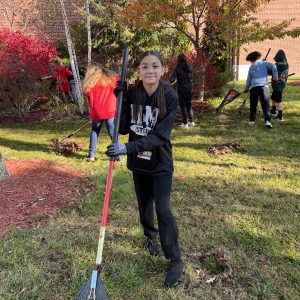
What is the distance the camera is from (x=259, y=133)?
26.7 feet

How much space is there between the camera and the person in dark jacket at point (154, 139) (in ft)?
9.12

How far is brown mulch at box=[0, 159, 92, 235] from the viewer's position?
426 cm

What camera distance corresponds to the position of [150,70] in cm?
279

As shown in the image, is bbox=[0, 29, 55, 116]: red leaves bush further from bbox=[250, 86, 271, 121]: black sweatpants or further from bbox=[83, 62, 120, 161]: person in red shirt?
bbox=[250, 86, 271, 121]: black sweatpants

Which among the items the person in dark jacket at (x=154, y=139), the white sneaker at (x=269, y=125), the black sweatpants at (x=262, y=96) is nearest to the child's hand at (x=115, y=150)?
the person in dark jacket at (x=154, y=139)

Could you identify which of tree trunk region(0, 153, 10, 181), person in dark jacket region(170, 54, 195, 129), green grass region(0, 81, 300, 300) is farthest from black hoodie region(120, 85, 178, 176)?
person in dark jacket region(170, 54, 195, 129)

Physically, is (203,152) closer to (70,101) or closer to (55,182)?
(55,182)

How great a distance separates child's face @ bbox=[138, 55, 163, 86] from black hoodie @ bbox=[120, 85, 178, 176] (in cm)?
10

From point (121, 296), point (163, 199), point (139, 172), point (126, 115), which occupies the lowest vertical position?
point (121, 296)

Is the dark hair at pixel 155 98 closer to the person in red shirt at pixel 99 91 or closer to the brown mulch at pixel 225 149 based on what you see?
the person in red shirt at pixel 99 91

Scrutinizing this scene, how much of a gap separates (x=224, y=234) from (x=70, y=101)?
9064 millimetres

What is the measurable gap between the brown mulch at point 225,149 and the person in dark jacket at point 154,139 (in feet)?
12.6

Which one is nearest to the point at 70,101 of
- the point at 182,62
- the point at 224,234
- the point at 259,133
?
the point at 182,62

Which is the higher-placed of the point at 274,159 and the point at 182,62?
the point at 182,62
